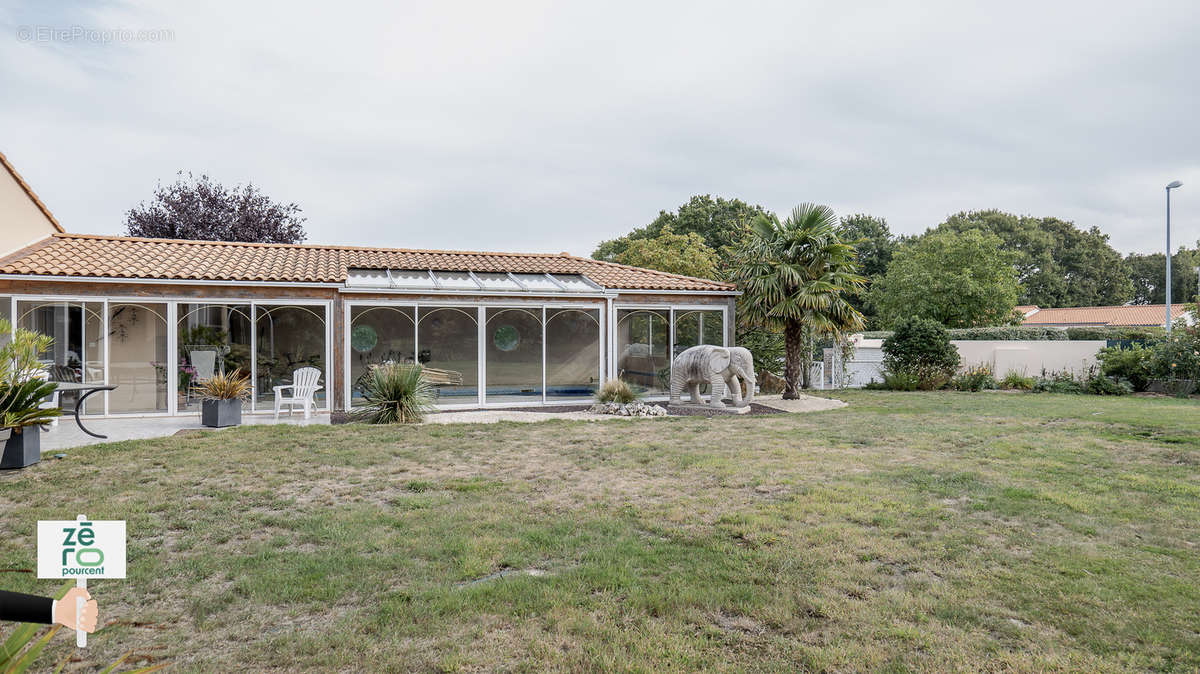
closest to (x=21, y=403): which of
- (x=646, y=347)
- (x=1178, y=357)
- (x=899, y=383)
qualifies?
(x=646, y=347)

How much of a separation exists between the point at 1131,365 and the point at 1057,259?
146 ft

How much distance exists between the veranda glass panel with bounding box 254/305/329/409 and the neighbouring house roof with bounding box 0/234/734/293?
816mm

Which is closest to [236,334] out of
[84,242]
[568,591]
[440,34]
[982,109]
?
[84,242]

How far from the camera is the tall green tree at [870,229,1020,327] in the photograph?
35719mm

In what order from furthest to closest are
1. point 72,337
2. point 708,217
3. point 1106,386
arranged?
1. point 708,217
2. point 1106,386
3. point 72,337

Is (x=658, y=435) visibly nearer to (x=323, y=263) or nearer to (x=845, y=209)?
(x=323, y=263)

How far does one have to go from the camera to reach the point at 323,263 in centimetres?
1470

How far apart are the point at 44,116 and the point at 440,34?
899 centimetres

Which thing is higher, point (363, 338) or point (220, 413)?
point (363, 338)

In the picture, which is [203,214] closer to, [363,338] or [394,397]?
[363,338]

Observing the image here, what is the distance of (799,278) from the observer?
14.9m

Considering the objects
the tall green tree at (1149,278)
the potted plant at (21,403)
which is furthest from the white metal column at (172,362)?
the tall green tree at (1149,278)

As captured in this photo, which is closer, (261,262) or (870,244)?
(261,262)

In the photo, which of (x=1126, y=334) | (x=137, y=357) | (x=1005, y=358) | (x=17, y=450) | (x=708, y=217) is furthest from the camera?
(x=708, y=217)
